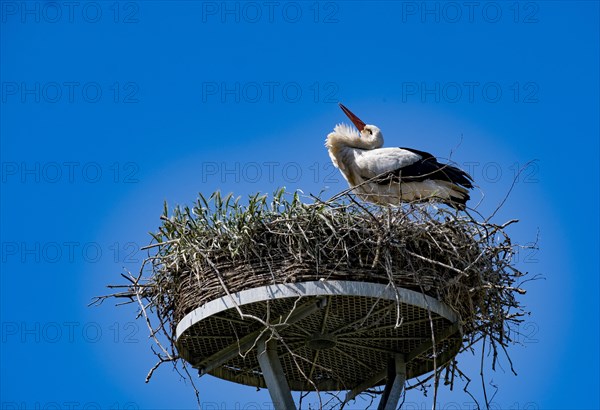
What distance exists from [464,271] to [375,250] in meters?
0.84

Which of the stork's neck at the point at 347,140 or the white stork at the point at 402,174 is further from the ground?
the stork's neck at the point at 347,140

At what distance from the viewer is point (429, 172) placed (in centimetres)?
1405

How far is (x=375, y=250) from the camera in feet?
35.0

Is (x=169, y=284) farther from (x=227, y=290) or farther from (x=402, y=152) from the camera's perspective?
(x=402, y=152)

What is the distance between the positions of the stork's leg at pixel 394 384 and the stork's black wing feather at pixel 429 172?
2.86 metres

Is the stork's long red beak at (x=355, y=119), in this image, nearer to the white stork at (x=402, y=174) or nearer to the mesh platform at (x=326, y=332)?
the white stork at (x=402, y=174)

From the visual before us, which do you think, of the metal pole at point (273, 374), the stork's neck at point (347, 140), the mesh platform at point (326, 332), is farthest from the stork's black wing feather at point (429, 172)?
the metal pole at point (273, 374)

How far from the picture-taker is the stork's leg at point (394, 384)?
437 inches

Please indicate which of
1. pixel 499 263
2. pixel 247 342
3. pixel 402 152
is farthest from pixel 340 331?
pixel 402 152

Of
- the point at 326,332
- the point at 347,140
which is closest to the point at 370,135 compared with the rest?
the point at 347,140

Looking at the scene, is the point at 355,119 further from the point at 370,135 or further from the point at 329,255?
the point at 329,255

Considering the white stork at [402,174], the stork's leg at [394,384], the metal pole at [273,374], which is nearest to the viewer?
the metal pole at [273,374]

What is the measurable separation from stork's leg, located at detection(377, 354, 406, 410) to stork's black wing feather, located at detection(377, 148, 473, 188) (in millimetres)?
2861

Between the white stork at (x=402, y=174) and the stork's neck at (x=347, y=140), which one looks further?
the stork's neck at (x=347, y=140)
